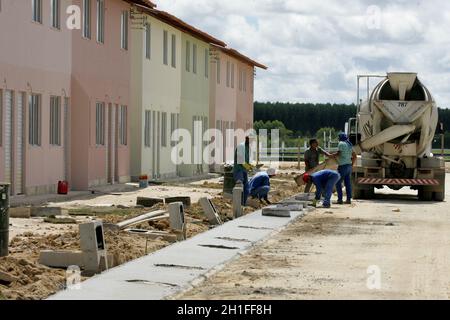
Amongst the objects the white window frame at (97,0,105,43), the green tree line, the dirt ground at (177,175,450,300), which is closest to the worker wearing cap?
the dirt ground at (177,175,450,300)

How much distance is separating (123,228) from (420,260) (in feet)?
16.9

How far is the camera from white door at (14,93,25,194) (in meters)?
28.5

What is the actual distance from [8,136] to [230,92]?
38.1 meters

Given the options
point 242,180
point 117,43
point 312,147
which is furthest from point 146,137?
point 242,180

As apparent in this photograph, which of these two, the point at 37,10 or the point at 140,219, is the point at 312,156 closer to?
the point at 37,10

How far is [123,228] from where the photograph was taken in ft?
66.2

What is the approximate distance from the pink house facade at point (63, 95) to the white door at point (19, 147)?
0.02m

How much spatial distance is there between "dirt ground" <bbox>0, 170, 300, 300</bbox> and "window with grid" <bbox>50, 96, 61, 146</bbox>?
1.86 metres

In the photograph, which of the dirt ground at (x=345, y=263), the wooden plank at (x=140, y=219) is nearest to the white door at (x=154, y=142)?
the dirt ground at (x=345, y=263)

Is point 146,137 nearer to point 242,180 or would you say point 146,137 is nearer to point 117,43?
point 117,43

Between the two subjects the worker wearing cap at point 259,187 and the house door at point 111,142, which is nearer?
the worker wearing cap at point 259,187

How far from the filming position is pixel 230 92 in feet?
216

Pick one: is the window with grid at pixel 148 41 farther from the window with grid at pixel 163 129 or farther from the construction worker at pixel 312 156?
the construction worker at pixel 312 156

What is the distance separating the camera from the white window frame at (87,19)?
34097 mm
